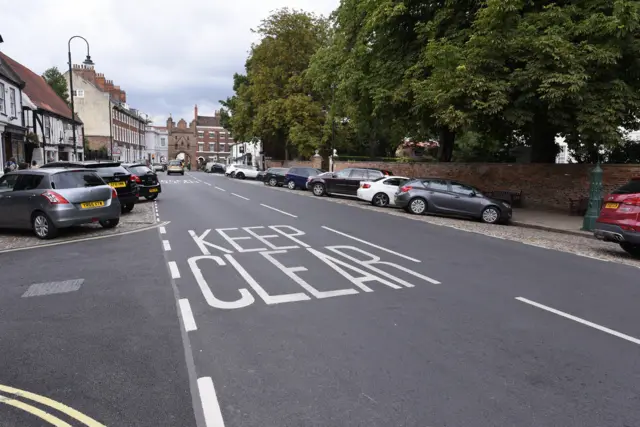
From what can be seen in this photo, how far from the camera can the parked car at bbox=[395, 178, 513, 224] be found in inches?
600

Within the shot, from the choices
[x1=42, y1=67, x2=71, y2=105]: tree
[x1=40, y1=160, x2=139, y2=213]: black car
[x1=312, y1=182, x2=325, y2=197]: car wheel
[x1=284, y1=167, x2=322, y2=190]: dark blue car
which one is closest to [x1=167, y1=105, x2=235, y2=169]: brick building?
[x1=42, y1=67, x2=71, y2=105]: tree

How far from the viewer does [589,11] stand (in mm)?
14203

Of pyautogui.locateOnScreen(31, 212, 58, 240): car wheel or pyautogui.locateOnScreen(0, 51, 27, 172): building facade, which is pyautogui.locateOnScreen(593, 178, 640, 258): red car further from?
pyautogui.locateOnScreen(0, 51, 27, 172): building facade

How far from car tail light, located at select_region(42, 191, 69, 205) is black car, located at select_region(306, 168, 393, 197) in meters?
14.3

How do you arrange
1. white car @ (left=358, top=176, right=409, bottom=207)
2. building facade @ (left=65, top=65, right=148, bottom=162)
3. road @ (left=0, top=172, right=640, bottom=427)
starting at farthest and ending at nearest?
building facade @ (left=65, top=65, right=148, bottom=162)
white car @ (left=358, top=176, right=409, bottom=207)
road @ (left=0, top=172, right=640, bottom=427)

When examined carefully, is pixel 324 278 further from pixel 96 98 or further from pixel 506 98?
pixel 96 98

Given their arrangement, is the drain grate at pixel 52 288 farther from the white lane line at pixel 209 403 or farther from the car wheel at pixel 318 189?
the car wheel at pixel 318 189

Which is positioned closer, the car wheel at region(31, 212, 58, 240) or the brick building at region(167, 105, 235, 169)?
the car wheel at region(31, 212, 58, 240)

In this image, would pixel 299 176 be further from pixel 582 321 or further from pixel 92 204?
pixel 582 321

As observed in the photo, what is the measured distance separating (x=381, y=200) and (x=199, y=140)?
109 meters

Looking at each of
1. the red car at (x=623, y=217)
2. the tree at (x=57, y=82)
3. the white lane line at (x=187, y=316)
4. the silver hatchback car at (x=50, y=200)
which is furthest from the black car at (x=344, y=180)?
the tree at (x=57, y=82)

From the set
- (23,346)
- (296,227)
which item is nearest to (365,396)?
(23,346)

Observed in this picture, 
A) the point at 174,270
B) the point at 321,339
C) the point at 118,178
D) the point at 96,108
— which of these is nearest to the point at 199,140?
the point at 96,108

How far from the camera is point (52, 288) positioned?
20.7ft
